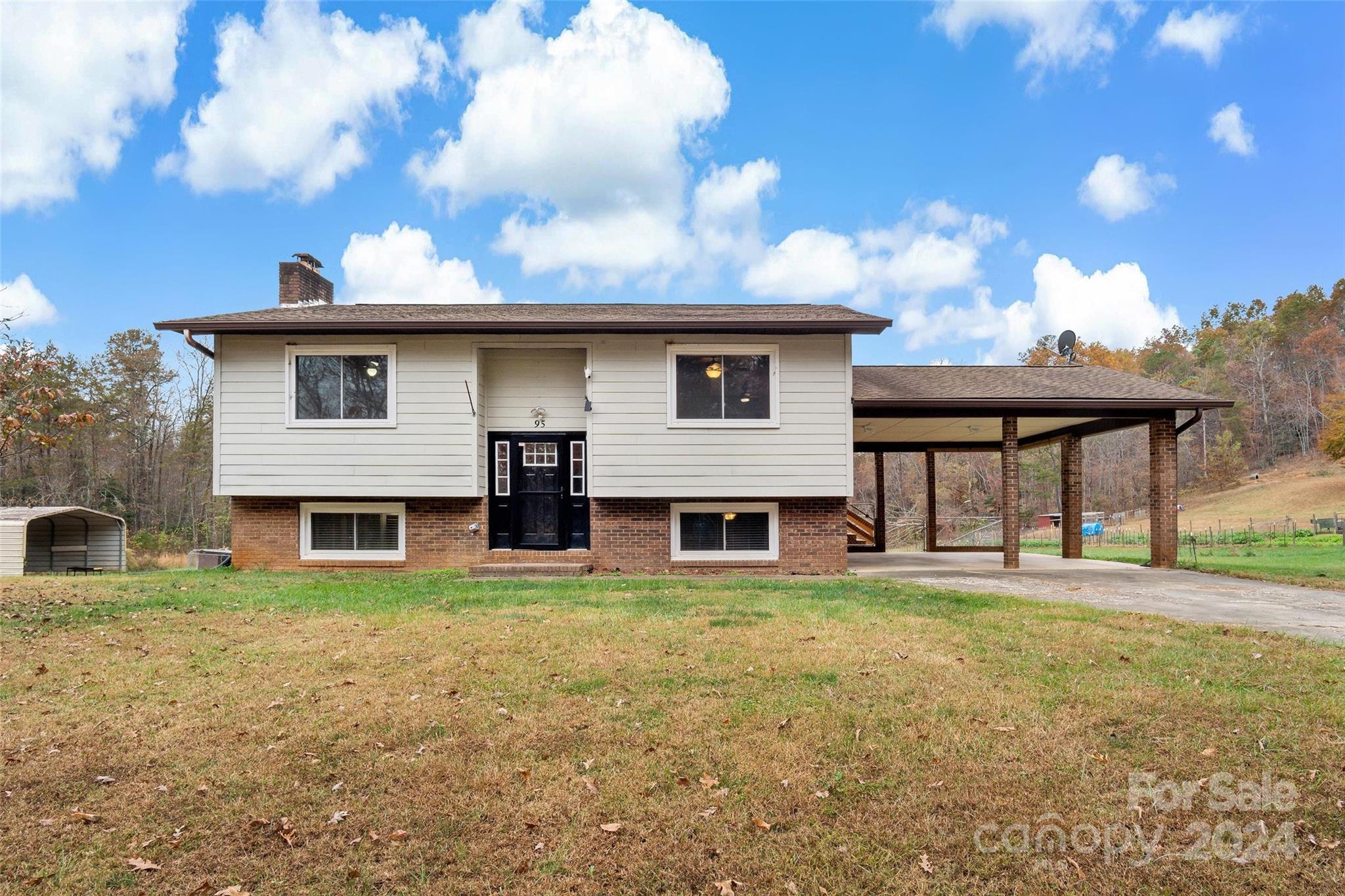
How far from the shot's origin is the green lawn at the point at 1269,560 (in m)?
10.6

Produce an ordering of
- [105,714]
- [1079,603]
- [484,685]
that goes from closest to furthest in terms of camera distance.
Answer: [105,714] → [484,685] → [1079,603]

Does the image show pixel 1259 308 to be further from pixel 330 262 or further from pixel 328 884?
pixel 328 884

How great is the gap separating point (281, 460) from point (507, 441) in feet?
12.3

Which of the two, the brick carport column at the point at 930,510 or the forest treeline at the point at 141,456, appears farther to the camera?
the forest treeline at the point at 141,456

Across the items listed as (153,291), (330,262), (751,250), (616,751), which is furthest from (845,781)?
(153,291)

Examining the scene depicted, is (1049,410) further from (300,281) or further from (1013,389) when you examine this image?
(300,281)

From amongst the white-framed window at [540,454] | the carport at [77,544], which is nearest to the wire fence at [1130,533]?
the white-framed window at [540,454]

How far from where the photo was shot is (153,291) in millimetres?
25875

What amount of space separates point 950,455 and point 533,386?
37.6m

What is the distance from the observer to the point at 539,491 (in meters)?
12.4

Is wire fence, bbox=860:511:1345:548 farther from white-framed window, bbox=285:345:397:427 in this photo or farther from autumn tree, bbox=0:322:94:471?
autumn tree, bbox=0:322:94:471

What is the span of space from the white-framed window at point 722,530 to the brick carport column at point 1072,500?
6950 millimetres

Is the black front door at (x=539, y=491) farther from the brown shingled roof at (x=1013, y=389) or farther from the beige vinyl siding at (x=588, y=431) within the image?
the brown shingled roof at (x=1013, y=389)

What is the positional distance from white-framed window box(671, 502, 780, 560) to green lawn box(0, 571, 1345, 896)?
583 centimetres
